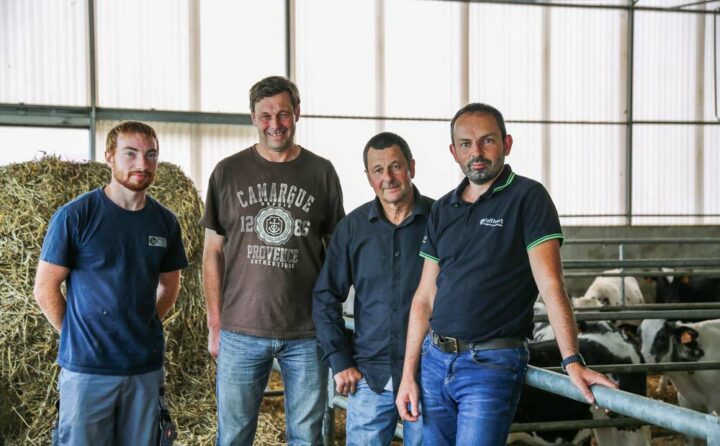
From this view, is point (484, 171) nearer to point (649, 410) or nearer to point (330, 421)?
point (649, 410)

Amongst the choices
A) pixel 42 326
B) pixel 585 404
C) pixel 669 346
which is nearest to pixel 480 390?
pixel 585 404

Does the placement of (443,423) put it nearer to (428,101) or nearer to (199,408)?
(199,408)

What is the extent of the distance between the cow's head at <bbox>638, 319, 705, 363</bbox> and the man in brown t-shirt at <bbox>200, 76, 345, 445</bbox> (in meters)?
4.08

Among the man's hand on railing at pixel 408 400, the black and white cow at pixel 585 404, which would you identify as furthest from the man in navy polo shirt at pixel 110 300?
the black and white cow at pixel 585 404

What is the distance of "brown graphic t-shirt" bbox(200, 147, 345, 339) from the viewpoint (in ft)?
11.1

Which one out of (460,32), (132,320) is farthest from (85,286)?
(460,32)

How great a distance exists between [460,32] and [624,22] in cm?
345

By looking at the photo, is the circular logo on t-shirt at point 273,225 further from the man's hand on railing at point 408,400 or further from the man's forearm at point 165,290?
the man's hand on railing at point 408,400

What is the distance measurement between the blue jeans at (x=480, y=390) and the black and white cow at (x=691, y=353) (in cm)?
433

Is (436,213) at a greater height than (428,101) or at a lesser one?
lesser

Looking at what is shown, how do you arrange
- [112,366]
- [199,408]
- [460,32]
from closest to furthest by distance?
[112,366], [199,408], [460,32]

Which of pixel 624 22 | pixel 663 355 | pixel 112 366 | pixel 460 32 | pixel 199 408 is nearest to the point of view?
pixel 112 366

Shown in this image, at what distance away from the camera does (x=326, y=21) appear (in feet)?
43.5

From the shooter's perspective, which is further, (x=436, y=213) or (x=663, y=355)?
(x=663, y=355)
